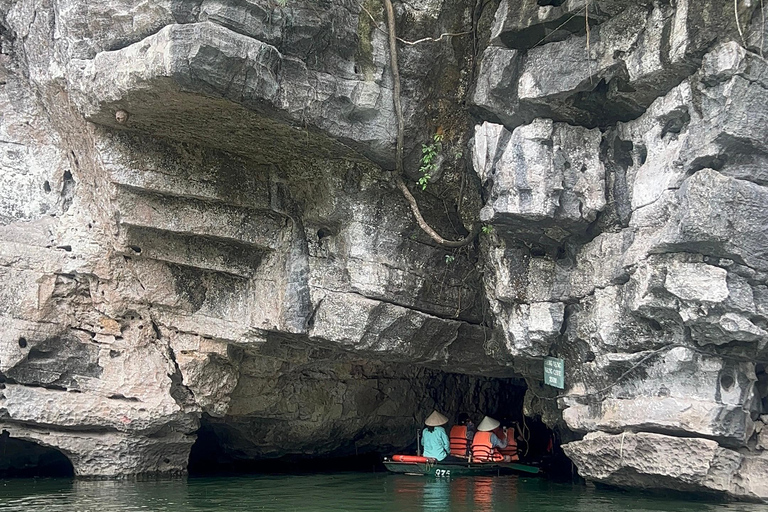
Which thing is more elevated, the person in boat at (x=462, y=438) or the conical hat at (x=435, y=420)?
the conical hat at (x=435, y=420)

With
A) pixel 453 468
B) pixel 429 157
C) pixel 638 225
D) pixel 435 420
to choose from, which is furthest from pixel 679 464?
pixel 435 420

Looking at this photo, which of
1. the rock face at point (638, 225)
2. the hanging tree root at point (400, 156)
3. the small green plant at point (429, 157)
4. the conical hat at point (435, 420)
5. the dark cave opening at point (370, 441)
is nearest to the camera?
the rock face at point (638, 225)

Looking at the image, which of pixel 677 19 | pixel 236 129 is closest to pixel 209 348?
pixel 236 129

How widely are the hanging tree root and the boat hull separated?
3.45 meters

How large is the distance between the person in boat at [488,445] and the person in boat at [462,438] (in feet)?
0.76

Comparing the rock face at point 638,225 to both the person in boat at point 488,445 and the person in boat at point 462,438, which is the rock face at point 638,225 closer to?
the person in boat at point 488,445

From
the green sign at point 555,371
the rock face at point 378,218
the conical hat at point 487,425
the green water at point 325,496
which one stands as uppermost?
the rock face at point 378,218

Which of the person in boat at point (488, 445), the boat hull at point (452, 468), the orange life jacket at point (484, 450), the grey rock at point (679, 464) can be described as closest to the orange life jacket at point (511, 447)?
the person in boat at point (488, 445)

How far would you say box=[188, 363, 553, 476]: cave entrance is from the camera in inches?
451

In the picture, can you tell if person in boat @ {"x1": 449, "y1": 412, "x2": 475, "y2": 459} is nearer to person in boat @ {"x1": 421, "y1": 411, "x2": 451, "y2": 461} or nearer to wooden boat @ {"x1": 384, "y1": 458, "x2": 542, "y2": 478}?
person in boat @ {"x1": 421, "y1": 411, "x2": 451, "y2": 461}

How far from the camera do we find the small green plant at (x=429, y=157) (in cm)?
898

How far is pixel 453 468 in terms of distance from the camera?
11.1 m

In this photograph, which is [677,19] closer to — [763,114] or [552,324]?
[763,114]

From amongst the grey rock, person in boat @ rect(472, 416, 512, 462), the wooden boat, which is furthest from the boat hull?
the grey rock
